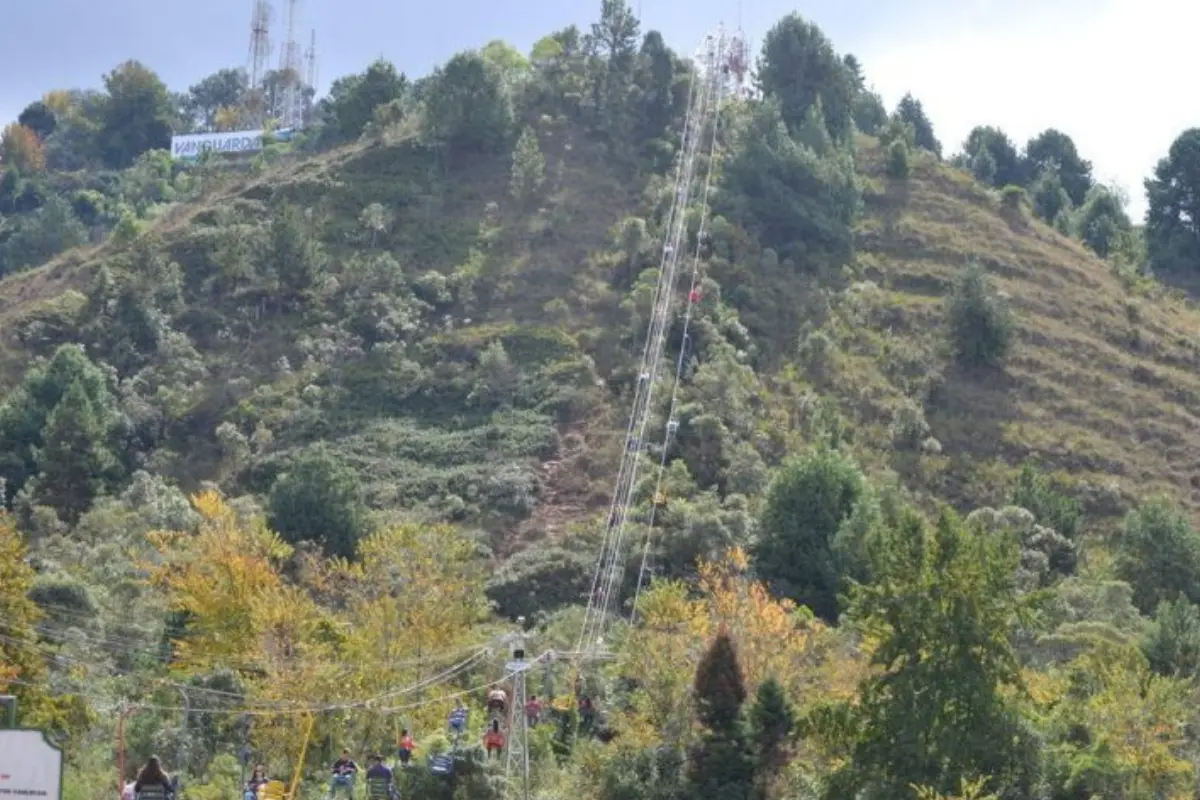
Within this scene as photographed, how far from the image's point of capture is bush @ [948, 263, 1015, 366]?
88.7m

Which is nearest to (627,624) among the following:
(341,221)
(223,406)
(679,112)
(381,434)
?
(381,434)

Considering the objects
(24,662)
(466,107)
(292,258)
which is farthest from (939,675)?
(466,107)

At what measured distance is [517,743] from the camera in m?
46.3

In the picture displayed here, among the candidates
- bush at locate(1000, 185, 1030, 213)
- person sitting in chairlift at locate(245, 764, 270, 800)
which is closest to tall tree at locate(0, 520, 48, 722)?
person sitting in chairlift at locate(245, 764, 270, 800)

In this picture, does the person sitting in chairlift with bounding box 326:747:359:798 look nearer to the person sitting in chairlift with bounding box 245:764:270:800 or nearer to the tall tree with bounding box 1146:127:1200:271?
the person sitting in chairlift with bounding box 245:764:270:800

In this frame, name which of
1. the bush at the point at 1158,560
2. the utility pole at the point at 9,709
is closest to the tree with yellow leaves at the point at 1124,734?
the bush at the point at 1158,560

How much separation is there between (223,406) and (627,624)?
30.4m

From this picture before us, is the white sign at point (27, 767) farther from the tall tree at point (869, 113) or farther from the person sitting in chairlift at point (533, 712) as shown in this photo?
the tall tree at point (869, 113)

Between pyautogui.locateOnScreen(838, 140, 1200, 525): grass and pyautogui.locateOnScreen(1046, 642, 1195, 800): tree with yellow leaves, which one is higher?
pyautogui.locateOnScreen(838, 140, 1200, 525): grass

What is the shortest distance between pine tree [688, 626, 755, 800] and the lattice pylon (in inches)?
134

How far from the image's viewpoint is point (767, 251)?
9331cm

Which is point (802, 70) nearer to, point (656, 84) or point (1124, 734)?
point (656, 84)

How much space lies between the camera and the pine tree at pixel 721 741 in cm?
4472

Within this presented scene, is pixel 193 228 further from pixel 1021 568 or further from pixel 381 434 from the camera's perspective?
pixel 1021 568
